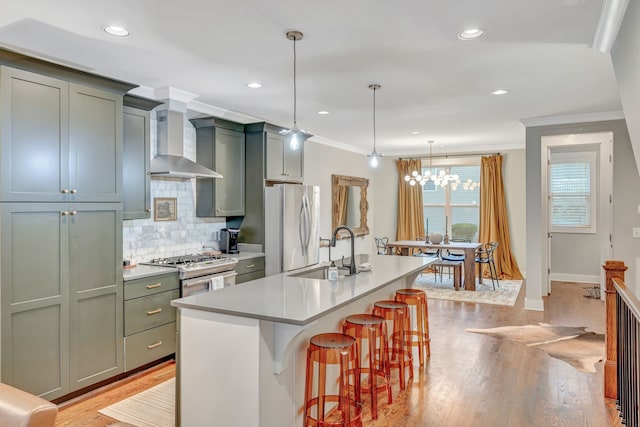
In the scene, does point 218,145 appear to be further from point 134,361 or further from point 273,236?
point 134,361

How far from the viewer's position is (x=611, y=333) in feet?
10.6

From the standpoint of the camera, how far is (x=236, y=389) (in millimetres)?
2238

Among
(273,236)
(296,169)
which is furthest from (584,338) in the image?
(296,169)

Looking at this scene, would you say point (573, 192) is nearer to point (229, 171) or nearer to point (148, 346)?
point (229, 171)

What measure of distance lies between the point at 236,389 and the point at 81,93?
2569mm

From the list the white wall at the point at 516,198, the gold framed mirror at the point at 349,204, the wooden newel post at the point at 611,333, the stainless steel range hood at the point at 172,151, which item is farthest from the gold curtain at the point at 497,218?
the stainless steel range hood at the point at 172,151

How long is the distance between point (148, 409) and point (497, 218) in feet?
24.4

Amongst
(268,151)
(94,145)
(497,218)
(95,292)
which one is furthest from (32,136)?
(497,218)

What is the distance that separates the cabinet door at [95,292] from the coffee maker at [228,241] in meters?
1.68

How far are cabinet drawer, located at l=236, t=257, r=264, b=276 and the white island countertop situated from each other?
1484 millimetres

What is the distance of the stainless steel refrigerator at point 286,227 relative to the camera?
5102 mm

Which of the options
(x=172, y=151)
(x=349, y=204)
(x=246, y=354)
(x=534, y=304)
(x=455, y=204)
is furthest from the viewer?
(x=455, y=204)

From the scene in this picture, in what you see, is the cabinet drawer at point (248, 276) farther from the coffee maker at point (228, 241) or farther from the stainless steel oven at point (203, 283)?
the coffee maker at point (228, 241)

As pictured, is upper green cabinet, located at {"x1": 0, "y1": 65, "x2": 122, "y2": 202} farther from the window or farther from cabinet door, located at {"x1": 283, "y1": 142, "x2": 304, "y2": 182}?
the window
